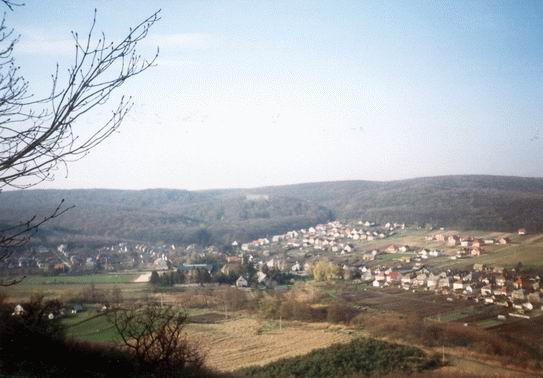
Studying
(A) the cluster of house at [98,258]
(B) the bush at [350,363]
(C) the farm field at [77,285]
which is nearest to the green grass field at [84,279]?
(C) the farm field at [77,285]

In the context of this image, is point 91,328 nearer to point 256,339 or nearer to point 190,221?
point 256,339

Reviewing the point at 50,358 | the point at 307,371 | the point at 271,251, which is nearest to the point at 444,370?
the point at 307,371

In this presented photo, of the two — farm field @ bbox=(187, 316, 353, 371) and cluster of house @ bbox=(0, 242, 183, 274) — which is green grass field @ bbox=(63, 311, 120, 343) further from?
cluster of house @ bbox=(0, 242, 183, 274)

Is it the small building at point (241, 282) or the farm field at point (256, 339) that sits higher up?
the small building at point (241, 282)

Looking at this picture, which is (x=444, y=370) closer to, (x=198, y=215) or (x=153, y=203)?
(x=198, y=215)

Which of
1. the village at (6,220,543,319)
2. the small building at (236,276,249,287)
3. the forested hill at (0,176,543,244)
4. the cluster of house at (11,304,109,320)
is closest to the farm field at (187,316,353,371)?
the cluster of house at (11,304,109,320)

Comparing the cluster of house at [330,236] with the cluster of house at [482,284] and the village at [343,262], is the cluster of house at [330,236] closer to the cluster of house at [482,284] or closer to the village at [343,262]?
the village at [343,262]

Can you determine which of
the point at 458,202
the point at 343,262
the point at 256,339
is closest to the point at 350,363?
the point at 256,339
